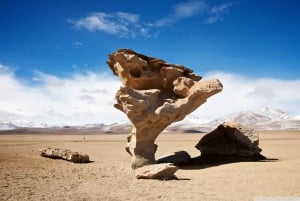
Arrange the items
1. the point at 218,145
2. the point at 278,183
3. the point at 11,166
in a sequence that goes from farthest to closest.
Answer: the point at 218,145 → the point at 11,166 → the point at 278,183

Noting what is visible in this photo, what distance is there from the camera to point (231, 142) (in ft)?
73.1

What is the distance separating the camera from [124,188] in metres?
12.2

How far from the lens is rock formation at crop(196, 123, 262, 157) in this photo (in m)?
21.7

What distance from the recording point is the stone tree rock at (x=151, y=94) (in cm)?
1825

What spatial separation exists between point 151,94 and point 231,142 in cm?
693

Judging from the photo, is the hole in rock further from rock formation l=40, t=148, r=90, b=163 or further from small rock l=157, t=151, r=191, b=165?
rock formation l=40, t=148, r=90, b=163

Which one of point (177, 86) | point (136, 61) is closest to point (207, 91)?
point (177, 86)

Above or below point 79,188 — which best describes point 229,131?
above

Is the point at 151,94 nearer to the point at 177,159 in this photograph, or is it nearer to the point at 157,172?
the point at 177,159

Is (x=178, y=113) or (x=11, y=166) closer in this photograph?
(x=11, y=166)

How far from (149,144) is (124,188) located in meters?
6.98

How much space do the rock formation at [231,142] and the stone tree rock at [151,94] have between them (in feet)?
13.3

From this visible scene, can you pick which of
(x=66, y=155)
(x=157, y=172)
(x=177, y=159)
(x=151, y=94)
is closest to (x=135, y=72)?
(x=151, y=94)

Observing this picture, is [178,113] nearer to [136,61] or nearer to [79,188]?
[136,61]
